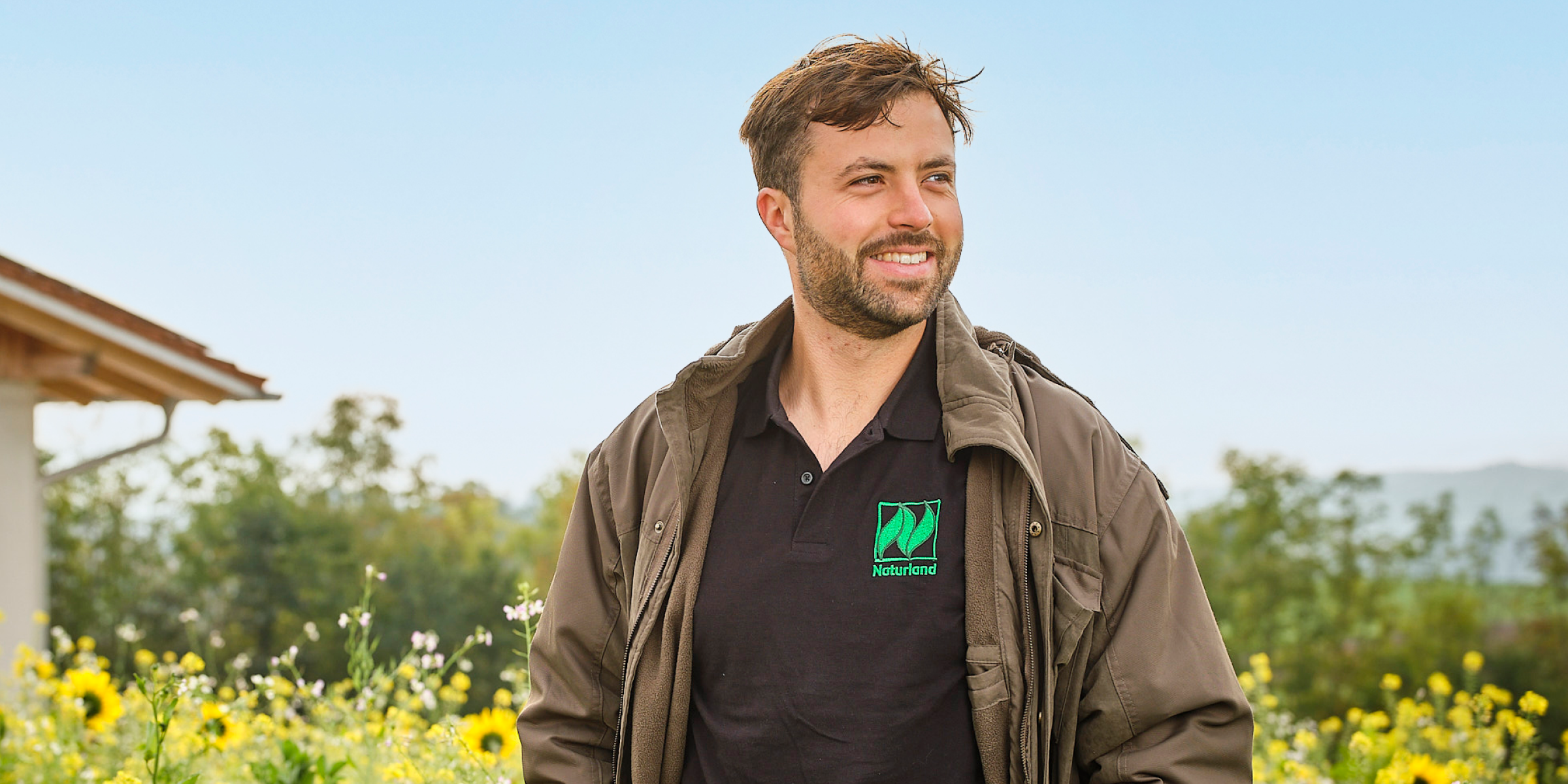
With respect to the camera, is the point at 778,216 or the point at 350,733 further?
the point at 350,733

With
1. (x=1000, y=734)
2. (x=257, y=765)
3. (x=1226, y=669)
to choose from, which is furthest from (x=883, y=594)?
(x=257, y=765)

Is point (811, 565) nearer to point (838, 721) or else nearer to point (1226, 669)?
point (838, 721)

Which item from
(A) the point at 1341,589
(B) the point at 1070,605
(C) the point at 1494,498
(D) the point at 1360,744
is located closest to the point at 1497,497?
(C) the point at 1494,498

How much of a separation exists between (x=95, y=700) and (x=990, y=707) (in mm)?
3642

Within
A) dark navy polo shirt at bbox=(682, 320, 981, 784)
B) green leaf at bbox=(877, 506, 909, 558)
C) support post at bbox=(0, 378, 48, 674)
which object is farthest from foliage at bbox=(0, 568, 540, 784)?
support post at bbox=(0, 378, 48, 674)

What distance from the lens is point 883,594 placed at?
6.68 ft

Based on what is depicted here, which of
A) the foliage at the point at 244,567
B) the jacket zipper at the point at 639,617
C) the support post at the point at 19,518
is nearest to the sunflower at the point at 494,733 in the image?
the jacket zipper at the point at 639,617

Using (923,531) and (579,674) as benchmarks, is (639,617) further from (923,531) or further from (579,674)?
(923,531)

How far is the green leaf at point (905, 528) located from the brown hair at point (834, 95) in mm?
620

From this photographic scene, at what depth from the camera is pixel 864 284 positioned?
212 cm

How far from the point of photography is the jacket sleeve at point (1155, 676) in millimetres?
1885

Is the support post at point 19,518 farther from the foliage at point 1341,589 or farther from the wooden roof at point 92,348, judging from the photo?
the foliage at point 1341,589

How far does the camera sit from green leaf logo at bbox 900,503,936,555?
6.76 feet

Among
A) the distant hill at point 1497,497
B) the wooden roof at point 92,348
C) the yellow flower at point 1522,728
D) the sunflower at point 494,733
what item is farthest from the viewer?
the distant hill at point 1497,497
